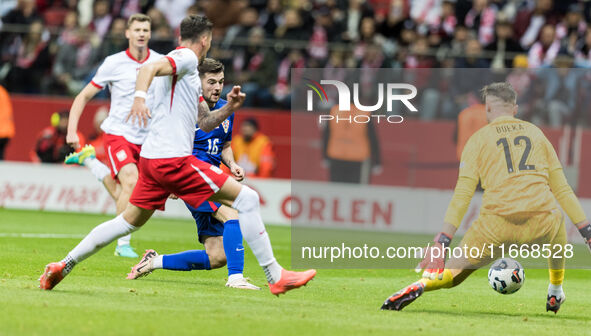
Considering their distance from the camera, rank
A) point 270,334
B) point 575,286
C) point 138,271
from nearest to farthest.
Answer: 1. point 270,334
2. point 138,271
3. point 575,286

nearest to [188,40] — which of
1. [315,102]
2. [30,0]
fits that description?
[315,102]

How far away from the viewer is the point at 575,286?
41.6ft

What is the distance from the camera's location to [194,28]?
8844 mm

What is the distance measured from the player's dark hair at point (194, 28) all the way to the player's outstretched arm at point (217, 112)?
56 centimetres

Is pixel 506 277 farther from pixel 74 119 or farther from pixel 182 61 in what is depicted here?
pixel 74 119

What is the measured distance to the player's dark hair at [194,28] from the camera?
8.84 m

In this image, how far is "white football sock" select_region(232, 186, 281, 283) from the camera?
871 cm

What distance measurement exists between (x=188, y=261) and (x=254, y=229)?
215 cm

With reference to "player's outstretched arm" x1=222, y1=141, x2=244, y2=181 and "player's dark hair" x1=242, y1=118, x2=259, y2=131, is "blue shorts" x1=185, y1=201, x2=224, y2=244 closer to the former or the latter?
"player's outstretched arm" x1=222, y1=141, x2=244, y2=181

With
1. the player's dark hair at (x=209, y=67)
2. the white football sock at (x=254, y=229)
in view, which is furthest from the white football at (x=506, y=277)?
the player's dark hair at (x=209, y=67)

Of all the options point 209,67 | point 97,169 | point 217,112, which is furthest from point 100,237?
point 97,169

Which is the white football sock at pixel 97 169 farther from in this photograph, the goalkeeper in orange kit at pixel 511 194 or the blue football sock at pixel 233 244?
the goalkeeper in orange kit at pixel 511 194

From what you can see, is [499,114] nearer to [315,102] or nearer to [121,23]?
[315,102]

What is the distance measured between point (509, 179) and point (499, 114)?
57cm
